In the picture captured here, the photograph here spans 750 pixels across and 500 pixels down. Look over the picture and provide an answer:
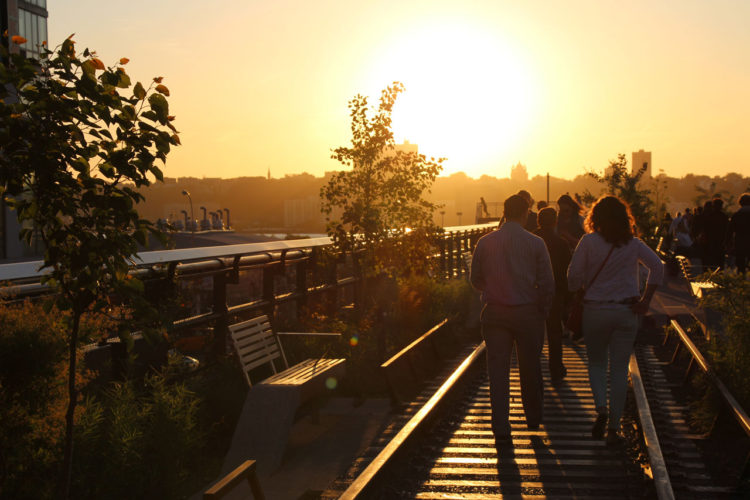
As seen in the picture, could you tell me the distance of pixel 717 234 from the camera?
20953mm

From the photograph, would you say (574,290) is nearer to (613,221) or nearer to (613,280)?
(613,280)

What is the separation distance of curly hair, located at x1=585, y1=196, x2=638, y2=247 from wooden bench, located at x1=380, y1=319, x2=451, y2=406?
345cm

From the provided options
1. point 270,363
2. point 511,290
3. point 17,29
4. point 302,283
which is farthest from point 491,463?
point 17,29

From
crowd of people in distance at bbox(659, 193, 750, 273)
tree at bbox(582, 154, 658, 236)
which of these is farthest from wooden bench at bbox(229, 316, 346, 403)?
tree at bbox(582, 154, 658, 236)

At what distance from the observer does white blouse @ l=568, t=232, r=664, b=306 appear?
24.8ft

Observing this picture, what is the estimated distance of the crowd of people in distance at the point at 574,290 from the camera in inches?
300

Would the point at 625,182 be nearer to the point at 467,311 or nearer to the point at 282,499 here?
the point at 467,311

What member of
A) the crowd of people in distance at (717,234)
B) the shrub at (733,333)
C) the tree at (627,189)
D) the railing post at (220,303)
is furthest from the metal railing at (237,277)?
the tree at (627,189)

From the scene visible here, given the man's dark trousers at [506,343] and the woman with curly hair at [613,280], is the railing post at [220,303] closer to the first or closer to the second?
the man's dark trousers at [506,343]

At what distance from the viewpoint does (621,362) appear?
25.5 ft

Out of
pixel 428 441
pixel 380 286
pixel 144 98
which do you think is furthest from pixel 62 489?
pixel 380 286

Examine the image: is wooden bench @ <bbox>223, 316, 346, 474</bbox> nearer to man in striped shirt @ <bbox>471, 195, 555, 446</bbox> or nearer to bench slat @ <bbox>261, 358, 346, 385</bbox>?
bench slat @ <bbox>261, 358, 346, 385</bbox>

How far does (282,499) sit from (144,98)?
3.53 meters

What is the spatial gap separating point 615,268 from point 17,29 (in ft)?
217
